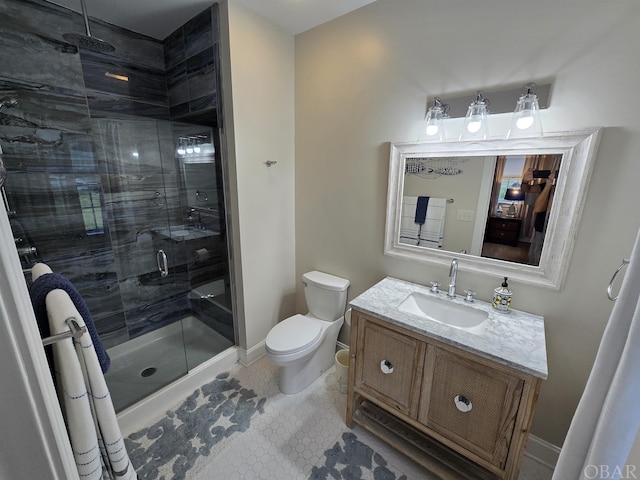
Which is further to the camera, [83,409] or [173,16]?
[173,16]

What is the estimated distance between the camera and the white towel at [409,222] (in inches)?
72.0

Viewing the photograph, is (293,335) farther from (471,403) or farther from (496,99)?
(496,99)

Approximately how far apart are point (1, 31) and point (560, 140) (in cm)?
314

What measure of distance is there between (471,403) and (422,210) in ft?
3.58

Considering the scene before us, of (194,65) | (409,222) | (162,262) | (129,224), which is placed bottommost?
(162,262)

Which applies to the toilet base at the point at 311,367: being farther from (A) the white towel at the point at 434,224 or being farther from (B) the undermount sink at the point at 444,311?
(A) the white towel at the point at 434,224

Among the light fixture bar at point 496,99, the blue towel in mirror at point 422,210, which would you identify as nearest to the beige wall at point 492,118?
the light fixture bar at point 496,99

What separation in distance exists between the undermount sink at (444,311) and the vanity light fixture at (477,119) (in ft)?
3.15

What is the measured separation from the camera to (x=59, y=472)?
1.74 ft

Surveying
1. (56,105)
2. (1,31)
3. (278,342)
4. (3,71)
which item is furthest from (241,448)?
(1,31)

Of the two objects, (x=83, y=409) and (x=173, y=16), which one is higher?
(x=173, y=16)

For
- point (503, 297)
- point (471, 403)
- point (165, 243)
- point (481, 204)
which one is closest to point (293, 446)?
point (471, 403)

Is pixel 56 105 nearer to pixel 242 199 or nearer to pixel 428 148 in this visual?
pixel 242 199

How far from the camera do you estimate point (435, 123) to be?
1584 mm
